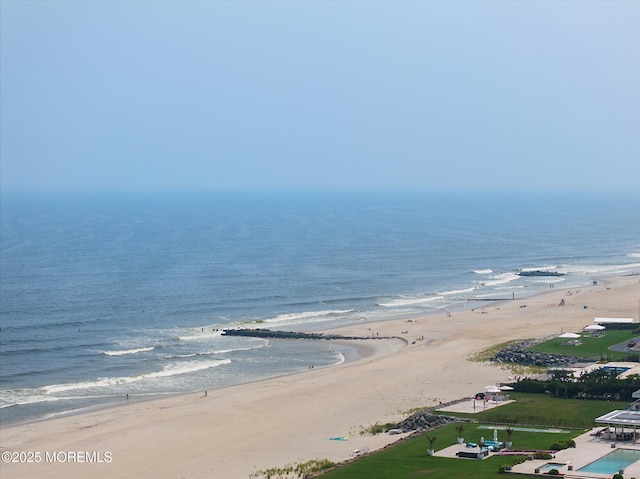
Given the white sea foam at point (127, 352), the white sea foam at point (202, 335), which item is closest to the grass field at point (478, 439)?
the white sea foam at point (127, 352)

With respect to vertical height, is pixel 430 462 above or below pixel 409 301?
below

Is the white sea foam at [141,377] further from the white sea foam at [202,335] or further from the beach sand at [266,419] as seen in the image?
the white sea foam at [202,335]

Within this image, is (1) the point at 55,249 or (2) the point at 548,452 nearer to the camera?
(2) the point at 548,452

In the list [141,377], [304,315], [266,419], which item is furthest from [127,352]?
[266,419]

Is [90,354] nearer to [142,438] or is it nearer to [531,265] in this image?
[142,438]

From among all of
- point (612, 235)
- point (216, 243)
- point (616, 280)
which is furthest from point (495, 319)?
point (612, 235)

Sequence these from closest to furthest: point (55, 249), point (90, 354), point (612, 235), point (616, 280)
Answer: point (90, 354) → point (616, 280) → point (55, 249) → point (612, 235)

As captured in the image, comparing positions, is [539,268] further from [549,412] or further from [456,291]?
[549,412]
